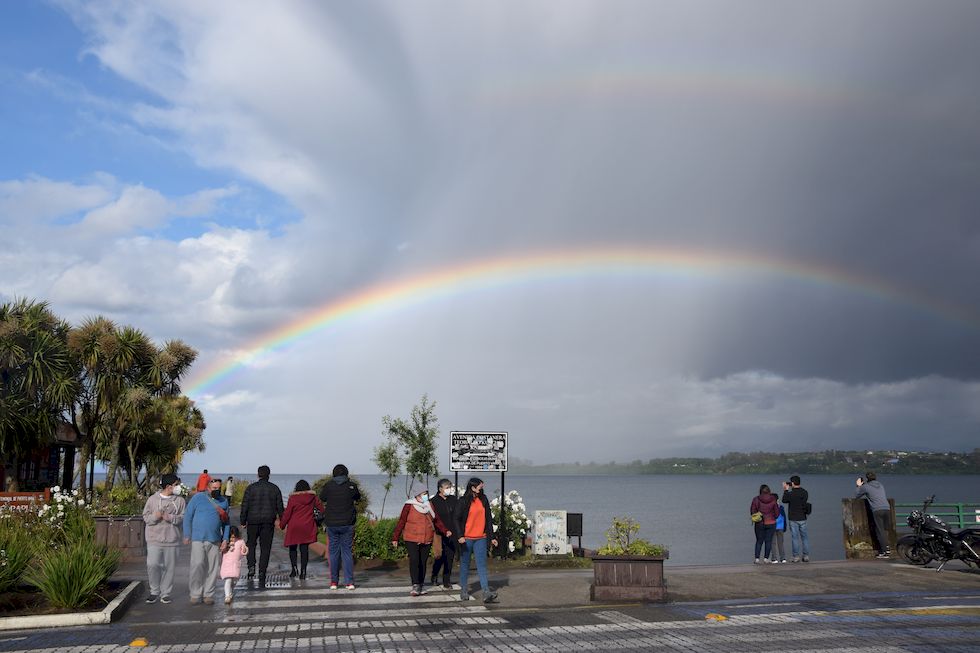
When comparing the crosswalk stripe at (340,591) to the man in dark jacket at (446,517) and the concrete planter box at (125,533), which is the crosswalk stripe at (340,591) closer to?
the man in dark jacket at (446,517)

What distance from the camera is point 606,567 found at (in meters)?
13.6

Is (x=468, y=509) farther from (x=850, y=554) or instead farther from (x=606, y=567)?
(x=850, y=554)

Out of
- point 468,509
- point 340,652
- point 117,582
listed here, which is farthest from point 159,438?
point 340,652

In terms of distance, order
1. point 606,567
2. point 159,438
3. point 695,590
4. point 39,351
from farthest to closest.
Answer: point 159,438, point 39,351, point 695,590, point 606,567

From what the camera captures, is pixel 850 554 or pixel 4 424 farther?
pixel 4 424

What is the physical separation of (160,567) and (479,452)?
29.3 feet

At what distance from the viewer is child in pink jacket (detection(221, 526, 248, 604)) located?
43.2 ft

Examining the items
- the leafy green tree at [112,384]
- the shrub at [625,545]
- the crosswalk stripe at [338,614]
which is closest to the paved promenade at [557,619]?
the crosswalk stripe at [338,614]

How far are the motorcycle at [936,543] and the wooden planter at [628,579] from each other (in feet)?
24.6

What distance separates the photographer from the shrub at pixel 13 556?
38.5 ft

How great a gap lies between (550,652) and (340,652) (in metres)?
2.35

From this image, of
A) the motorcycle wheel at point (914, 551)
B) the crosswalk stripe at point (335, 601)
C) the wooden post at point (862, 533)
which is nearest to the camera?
the crosswalk stripe at point (335, 601)

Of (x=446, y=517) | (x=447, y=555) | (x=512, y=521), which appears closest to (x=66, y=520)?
(x=447, y=555)

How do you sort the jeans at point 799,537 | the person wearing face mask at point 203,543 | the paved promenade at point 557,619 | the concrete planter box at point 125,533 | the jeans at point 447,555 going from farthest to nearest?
1. the jeans at point 799,537
2. the concrete planter box at point 125,533
3. the jeans at point 447,555
4. the person wearing face mask at point 203,543
5. the paved promenade at point 557,619
